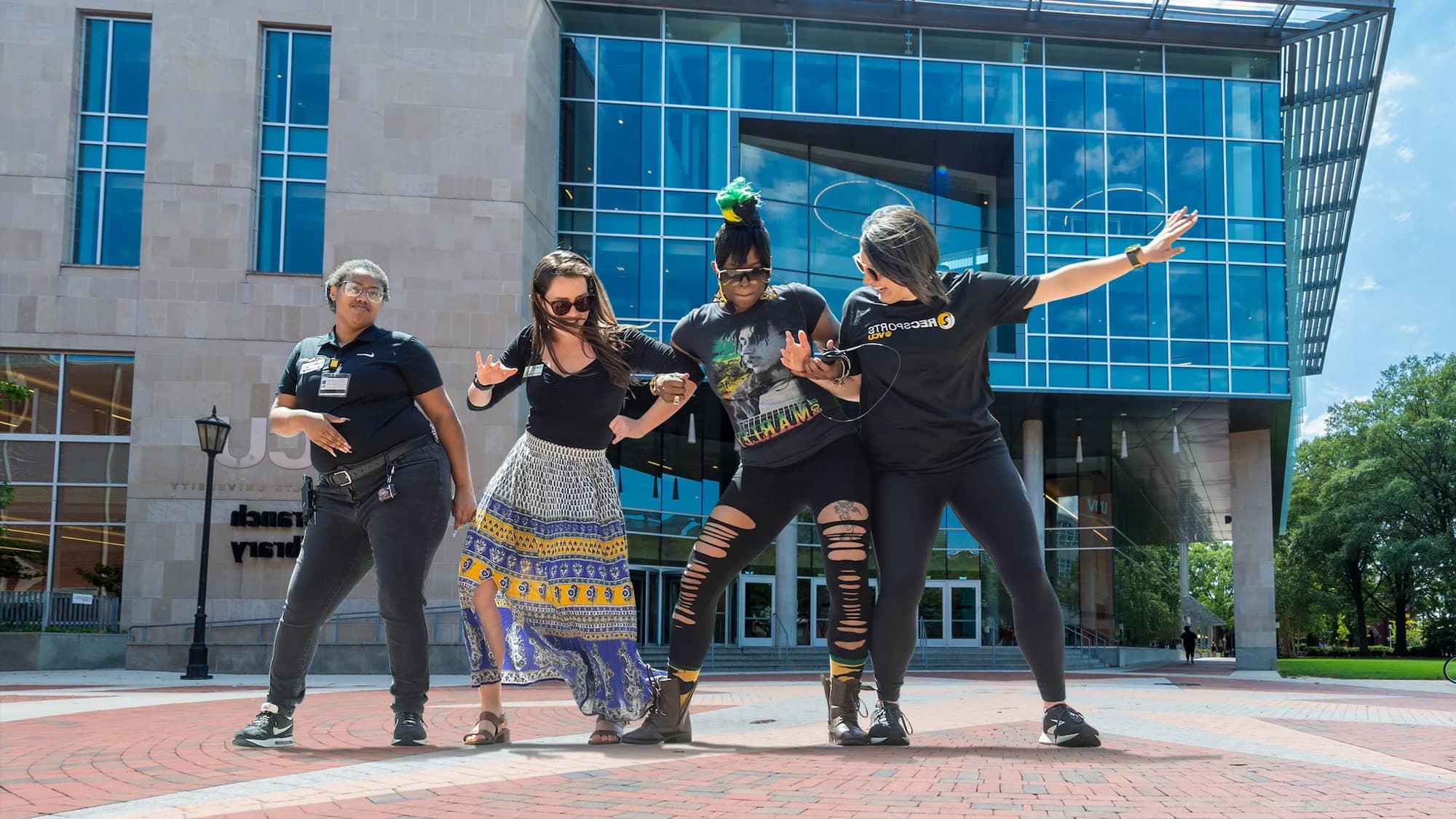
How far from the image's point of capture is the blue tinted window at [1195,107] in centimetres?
3003

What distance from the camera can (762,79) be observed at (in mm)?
29500

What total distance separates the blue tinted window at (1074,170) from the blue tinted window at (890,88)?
3.59 m

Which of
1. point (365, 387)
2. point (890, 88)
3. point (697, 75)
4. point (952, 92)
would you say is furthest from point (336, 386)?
point (952, 92)

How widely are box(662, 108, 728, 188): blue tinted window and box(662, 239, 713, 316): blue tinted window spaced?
1.57m

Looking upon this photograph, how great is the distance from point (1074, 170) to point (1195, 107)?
3.56 metres

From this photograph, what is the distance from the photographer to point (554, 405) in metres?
5.21

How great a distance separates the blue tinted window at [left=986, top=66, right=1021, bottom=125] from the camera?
2984cm

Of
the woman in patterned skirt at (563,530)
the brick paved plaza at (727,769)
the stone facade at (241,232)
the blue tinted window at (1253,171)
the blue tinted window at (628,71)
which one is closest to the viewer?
the brick paved plaza at (727,769)

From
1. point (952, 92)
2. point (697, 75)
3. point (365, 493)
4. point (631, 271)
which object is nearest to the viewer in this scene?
point (365, 493)

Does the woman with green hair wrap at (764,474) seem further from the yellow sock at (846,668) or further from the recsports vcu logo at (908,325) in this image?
the recsports vcu logo at (908,325)

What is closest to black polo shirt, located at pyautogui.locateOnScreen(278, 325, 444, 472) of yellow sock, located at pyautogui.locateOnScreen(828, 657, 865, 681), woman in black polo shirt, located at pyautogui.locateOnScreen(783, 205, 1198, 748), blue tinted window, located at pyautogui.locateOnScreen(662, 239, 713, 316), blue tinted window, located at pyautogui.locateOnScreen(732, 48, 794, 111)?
woman in black polo shirt, located at pyautogui.locateOnScreen(783, 205, 1198, 748)

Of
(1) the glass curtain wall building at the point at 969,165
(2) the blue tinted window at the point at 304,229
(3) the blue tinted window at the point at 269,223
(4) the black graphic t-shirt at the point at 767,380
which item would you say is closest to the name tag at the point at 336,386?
(4) the black graphic t-shirt at the point at 767,380

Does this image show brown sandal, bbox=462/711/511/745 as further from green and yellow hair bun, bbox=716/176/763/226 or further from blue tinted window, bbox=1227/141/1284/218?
blue tinted window, bbox=1227/141/1284/218

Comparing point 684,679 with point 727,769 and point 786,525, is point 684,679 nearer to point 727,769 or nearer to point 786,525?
point 786,525
